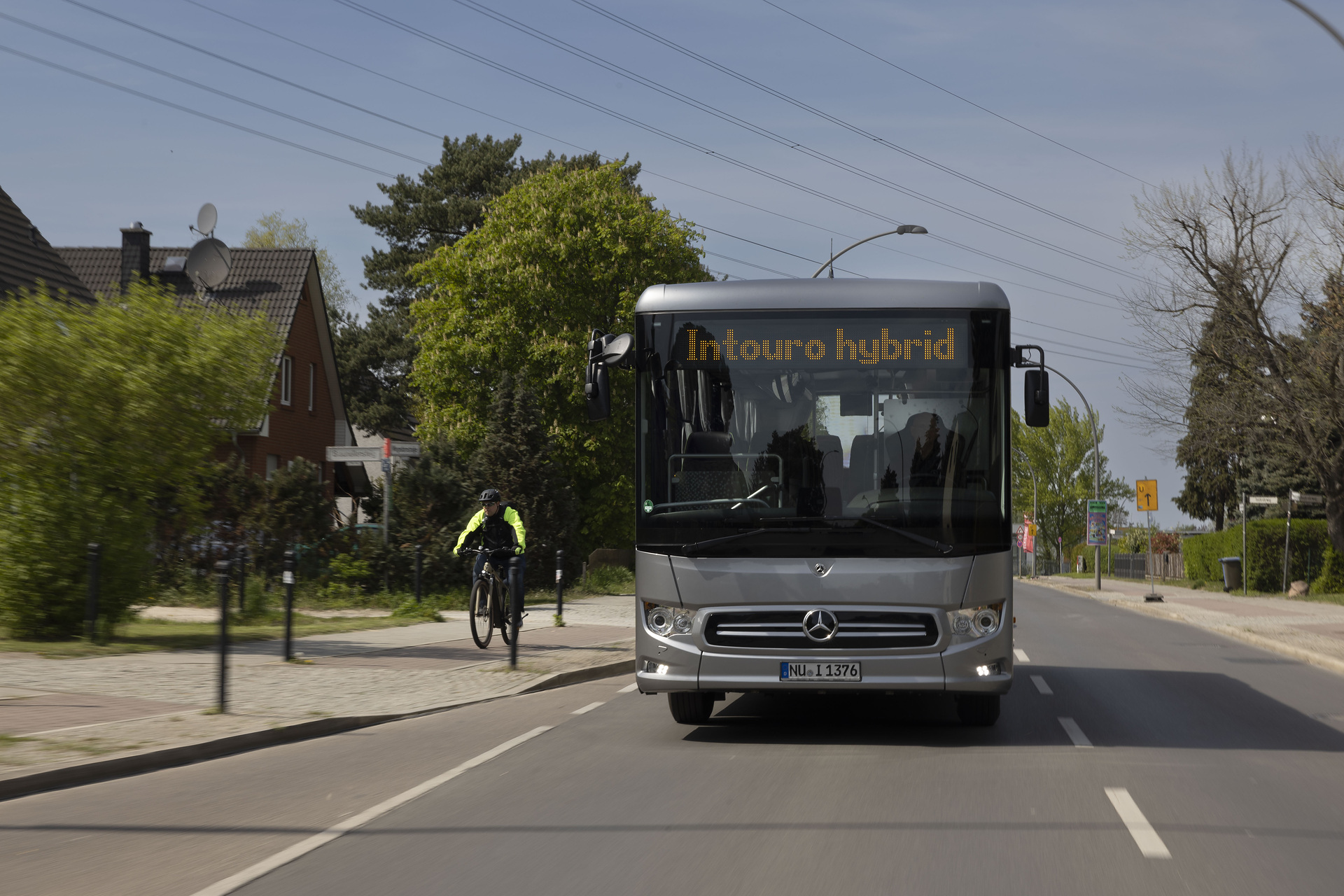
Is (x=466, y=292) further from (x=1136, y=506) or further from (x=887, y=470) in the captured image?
(x=887, y=470)

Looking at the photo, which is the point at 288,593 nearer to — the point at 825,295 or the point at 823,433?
the point at 823,433

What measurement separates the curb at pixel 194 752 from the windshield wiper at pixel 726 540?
3149mm

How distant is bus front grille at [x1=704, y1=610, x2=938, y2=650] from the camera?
28.9 ft

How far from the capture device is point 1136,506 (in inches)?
1382

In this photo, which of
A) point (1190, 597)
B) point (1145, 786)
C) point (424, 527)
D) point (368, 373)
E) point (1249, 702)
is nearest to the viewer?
point (1145, 786)

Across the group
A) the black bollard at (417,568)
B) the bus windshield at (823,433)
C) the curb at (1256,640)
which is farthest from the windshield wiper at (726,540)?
the black bollard at (417,568)

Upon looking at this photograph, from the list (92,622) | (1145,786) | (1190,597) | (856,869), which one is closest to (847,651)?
(1145,786)

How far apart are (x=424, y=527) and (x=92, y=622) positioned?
1054 cm

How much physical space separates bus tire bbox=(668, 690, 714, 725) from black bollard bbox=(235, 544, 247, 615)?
10626 millimetres

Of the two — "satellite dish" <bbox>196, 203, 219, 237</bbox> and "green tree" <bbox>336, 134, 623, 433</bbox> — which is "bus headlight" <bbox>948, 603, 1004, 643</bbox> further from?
"green tree" <bbox>336, 134, 623, 433</bbox>

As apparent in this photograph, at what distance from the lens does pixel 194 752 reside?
869 cm

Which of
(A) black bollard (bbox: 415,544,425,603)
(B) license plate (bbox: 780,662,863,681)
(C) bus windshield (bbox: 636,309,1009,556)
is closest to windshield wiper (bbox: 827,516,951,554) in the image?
(C) bus windshield (bbox: 636,309,1009,556)

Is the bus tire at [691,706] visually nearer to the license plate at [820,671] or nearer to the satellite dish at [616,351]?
the license plate at [820,671]

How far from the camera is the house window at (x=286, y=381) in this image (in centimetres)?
3700
